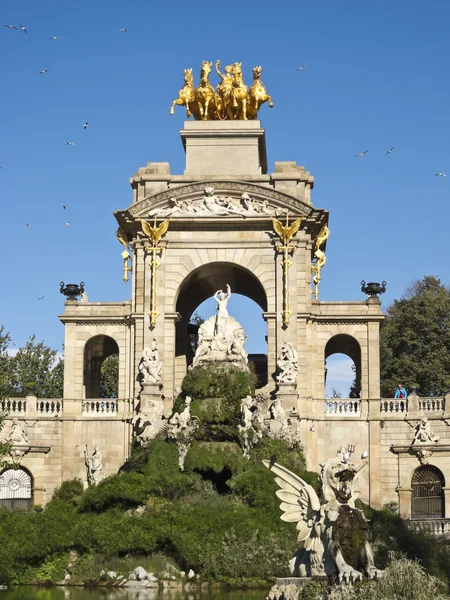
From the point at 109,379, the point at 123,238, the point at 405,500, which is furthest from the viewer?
the point at 109,379

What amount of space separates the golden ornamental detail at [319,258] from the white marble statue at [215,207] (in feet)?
8.82

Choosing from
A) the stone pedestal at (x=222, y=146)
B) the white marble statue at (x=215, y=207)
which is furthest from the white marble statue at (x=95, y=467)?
the stone pedestal at (x=222, y=146)

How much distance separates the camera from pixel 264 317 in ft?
187

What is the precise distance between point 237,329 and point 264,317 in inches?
69.4

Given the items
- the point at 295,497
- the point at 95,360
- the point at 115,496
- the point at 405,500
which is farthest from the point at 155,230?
the point at 295,497

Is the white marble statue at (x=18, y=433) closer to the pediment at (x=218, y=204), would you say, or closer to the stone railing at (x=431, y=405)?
the pediment at (x=218, y=204)

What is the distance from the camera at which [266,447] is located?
51250mm

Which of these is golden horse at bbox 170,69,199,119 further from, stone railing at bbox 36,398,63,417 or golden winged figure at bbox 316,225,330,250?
stone railing at bbox 36,398,63,417

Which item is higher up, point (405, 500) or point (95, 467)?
point (95, 467)

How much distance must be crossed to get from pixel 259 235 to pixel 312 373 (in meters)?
5.93

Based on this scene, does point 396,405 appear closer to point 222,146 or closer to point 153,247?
point 153,247

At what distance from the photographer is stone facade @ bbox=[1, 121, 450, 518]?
56531mm

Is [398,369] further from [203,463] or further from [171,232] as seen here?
[203,463]

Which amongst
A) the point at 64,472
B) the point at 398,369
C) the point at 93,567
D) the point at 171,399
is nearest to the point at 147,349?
the point at 171,399
